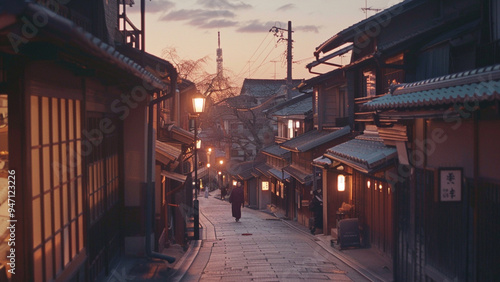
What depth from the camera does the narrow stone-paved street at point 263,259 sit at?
46.0 feet

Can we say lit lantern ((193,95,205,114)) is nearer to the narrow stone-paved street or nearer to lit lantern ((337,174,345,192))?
the narrow stone-paved street

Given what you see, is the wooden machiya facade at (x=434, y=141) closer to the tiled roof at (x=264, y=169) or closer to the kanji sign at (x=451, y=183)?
the kanji sign at (x=451, y=183)

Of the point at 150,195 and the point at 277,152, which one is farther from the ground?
the point at 277,152

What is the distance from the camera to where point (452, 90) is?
28.6ft

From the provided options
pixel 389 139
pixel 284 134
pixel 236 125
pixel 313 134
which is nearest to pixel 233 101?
pixel 284 134

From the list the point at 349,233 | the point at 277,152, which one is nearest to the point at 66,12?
the point at 349,233

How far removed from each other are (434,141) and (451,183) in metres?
1.77

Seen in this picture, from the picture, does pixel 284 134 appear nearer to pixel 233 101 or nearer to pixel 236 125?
pixel 233 101

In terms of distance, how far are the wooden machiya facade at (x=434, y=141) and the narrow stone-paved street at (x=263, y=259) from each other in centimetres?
227

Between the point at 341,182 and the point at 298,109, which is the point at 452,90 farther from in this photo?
the point at 298,109

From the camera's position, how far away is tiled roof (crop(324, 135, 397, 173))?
14023mm

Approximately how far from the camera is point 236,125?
66.7 m

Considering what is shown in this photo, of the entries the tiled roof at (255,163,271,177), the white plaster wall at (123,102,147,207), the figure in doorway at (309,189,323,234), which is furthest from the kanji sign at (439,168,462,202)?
the tiled roof at (255,163,271,177)

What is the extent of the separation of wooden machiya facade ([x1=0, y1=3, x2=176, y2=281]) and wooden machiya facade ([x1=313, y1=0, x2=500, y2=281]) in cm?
603
